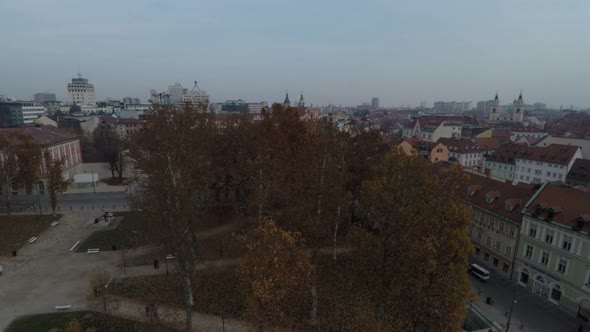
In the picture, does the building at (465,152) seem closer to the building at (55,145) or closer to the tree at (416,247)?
the tree at (416,247)

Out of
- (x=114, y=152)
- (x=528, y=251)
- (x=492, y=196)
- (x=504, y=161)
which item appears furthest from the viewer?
(x=504, y=161)

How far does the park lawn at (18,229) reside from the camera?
3441cm

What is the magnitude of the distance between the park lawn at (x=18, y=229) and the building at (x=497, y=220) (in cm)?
4943

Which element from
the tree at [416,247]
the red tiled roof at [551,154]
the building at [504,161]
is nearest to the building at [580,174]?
the red tiled roof at [551,154]

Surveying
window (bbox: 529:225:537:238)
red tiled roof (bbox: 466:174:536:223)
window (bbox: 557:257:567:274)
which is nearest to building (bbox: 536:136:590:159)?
red tiled roof (bbox: 466:174:536:223)

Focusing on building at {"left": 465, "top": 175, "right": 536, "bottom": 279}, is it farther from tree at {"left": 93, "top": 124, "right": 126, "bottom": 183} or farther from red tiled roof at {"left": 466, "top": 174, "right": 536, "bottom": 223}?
tree at {"left": 93, "top": 124, "right": 126, "bottom": 183}

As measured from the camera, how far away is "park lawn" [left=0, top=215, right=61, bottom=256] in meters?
34.4

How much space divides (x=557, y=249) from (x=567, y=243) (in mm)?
1032

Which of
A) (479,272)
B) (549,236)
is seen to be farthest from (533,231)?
(479,272)

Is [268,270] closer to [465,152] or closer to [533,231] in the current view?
[533,231]

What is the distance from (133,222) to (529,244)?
4343 centimetres

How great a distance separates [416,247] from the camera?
15.7 m

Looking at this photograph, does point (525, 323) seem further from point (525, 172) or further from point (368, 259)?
point (525, 172)

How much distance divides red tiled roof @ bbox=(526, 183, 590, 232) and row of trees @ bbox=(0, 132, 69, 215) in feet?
177
